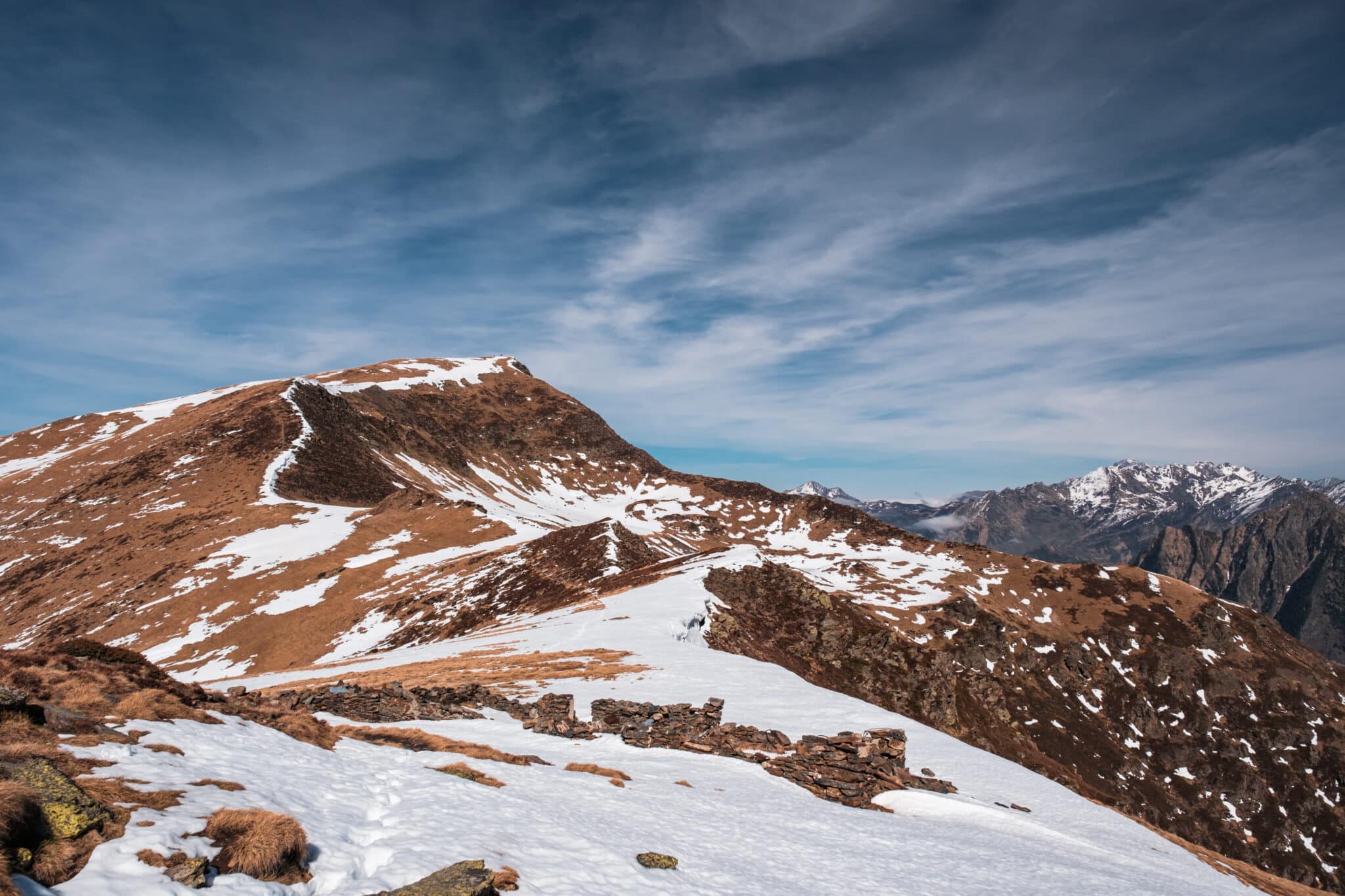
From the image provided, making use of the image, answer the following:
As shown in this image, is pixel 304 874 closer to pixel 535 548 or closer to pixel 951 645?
pixel 535 548

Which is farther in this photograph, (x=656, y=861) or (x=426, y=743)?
(x=426, y=743)

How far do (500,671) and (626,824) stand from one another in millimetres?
25940

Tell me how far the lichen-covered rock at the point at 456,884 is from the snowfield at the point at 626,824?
39.9 inches

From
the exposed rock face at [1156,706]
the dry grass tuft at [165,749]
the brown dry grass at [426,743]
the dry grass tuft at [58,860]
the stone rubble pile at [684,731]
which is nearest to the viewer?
the dry grass tuft at [58,860]

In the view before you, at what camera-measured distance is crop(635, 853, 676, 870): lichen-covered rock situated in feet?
43.5

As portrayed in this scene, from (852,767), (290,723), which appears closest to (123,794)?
(290,723)

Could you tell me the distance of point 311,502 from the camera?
114938mm

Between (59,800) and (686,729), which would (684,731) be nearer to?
(686,729)

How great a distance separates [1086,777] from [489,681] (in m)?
119

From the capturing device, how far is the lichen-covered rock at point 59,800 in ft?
29.2

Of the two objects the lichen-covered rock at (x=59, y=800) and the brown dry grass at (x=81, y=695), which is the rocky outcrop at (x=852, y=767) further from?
the brown dry grass at (x=81, y=695)

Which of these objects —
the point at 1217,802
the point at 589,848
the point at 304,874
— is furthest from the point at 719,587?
the point at 1217,802

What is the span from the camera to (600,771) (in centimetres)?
2081

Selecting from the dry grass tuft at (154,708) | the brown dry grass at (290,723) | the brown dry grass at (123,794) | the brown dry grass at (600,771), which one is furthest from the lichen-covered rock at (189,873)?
the brown dry grass at (600,771)
